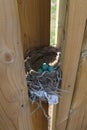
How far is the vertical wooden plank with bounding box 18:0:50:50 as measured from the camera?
71cm

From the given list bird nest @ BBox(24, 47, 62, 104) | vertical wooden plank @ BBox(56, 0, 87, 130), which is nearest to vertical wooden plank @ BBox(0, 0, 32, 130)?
bird nest @ BBox(24, 47, 62, 104)

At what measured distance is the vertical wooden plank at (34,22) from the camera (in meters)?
0.71

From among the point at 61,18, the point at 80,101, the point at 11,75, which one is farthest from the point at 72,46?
the point at 80,101

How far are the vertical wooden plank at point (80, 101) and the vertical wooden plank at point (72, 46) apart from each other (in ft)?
0.07

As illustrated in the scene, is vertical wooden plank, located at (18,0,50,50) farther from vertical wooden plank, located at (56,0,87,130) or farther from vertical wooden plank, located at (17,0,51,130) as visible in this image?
vertical wooden plank, located at (56,0,87,130)

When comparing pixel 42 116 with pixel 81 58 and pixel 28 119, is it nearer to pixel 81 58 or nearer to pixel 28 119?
pixel 28 119

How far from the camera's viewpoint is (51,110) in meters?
0.98

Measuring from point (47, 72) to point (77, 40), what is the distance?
0.48 feet

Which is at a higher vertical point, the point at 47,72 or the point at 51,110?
the point at 47,72

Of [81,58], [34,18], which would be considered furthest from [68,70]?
[34,18]

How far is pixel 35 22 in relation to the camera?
750mm

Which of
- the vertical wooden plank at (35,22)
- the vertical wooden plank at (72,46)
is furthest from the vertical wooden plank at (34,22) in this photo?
the vertical wooden plank at (72,46)

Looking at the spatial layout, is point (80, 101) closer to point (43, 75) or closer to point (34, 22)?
point (43, 75)

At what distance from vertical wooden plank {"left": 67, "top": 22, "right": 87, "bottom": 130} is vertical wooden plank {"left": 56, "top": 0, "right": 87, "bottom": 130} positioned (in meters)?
0.02
